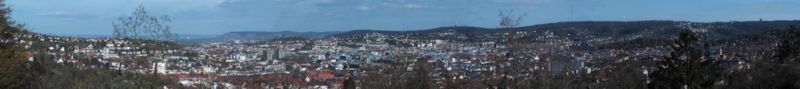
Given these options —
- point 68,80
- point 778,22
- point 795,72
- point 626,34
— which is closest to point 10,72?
point 68,80

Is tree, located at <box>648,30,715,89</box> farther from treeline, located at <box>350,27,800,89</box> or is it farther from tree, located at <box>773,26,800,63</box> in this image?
tree, located at <box>773,26,800,63</box>

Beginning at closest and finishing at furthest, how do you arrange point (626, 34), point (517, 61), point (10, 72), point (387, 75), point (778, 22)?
point (517, 61) → point (10, 72) → point (387, 75) → point (626, 34) → point (778, 22)

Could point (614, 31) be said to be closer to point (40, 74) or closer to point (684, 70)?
point (684, 70)

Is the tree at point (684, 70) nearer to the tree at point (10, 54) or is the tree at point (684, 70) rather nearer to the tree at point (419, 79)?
the tree at point (419, 79)

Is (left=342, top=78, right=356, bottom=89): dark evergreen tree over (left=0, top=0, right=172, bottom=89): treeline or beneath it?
beneath

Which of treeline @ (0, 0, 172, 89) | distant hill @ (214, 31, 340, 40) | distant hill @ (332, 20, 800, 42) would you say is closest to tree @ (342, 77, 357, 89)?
distant hill @ (332, 20, 800, 42)

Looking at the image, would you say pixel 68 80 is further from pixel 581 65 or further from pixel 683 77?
pixel 683 77
